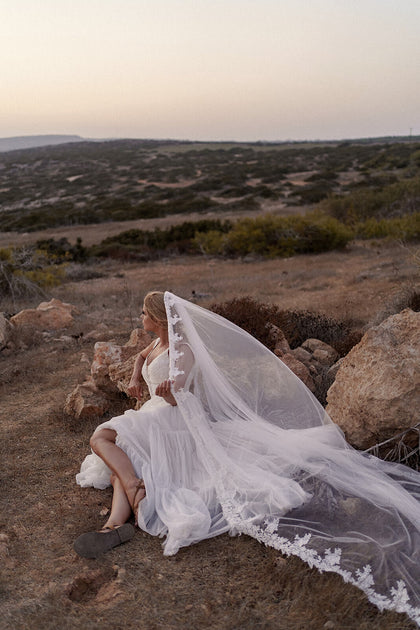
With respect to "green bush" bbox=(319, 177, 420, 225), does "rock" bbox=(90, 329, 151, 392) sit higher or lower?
lower

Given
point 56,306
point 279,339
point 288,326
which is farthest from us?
point 56,306

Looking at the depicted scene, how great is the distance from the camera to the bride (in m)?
2.91

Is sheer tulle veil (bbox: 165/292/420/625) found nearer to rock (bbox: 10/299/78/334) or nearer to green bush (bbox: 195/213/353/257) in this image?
rock (bbox: 10/299/78/334)

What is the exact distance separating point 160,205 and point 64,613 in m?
28.5

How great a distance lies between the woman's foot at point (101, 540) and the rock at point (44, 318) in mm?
5344

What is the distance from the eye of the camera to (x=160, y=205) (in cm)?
3009

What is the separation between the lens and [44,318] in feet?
27.7

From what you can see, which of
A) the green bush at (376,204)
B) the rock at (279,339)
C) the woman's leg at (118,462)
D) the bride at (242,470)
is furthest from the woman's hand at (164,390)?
the green bush at (376,204)

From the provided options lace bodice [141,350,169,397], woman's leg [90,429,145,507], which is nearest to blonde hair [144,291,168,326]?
lace bodice [141,350,169,397]

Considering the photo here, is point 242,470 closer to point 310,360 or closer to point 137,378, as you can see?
point 137,378

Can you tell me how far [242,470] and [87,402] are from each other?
88.0 inches

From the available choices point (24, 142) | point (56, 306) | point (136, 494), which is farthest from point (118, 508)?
point (24, 142)

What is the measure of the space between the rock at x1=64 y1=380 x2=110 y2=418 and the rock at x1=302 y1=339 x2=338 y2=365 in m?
2.23

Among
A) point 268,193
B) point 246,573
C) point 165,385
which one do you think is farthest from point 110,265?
point 268,193
